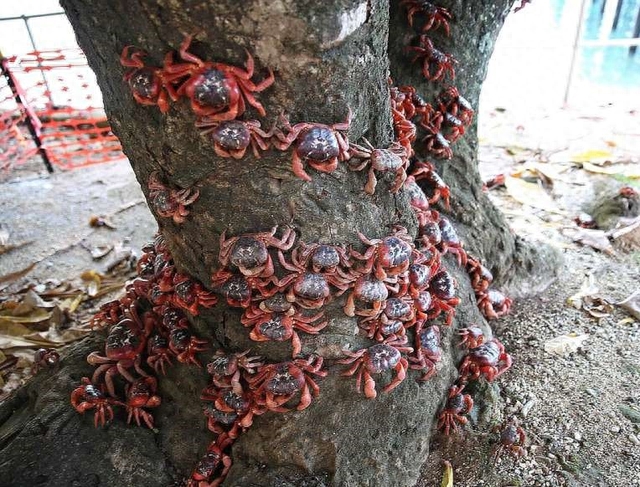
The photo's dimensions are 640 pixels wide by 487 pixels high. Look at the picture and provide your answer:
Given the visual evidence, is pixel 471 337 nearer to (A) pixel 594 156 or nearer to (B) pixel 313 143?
(B) pixel 313 143

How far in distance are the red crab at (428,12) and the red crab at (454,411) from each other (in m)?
1.78

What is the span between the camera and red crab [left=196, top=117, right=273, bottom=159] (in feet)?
5.26

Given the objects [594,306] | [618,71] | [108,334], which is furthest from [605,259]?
[618,71]

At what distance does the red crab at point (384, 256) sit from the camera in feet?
6.43

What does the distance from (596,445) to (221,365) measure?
5.84ft

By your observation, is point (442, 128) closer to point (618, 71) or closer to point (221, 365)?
point (221, 365)

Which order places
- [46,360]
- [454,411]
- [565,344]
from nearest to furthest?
[454,411], [46,360], [565,344]

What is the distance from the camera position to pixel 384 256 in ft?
6.41

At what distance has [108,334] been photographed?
9.06 feet

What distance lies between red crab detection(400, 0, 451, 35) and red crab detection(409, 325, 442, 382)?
1.47m

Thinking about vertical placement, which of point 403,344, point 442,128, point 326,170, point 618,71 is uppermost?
point 326,170

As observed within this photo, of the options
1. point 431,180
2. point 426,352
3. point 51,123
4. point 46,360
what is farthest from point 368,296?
point 51,123

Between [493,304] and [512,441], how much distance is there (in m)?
0.97

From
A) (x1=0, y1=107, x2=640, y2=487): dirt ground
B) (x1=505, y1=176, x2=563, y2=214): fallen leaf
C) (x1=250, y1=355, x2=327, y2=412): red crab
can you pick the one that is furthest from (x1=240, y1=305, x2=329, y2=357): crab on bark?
(x1=505, y1=176, x2=563, y2=214): fallen leaf
